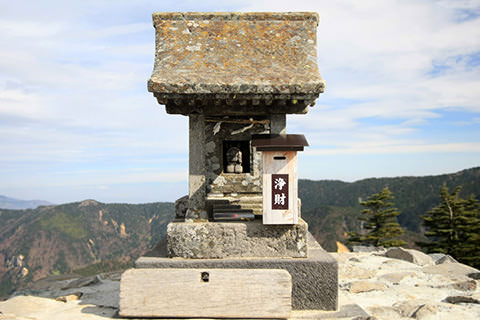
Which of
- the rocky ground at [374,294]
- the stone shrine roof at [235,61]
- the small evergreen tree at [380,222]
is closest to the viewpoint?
the stone shrine roof at [235,61]

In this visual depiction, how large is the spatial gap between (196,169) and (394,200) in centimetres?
6179

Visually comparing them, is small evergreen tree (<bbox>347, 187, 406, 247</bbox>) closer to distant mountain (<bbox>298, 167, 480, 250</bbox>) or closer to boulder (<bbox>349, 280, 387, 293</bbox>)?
boulder (<bbox>349, 280, 387, 293</bbox>)

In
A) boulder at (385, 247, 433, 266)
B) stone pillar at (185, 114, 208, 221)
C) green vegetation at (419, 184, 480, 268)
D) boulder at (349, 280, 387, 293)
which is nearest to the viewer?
stone pillar at (185, 114, 208, 221)

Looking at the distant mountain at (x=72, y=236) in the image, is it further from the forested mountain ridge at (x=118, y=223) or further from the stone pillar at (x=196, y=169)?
the stone pillar at (x=196, y=169)

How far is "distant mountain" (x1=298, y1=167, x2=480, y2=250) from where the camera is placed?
51688 millimetres

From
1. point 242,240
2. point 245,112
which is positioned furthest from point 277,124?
point 242,240

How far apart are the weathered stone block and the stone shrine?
0.06ft

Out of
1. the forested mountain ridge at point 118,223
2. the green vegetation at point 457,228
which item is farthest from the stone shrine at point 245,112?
the forested mountain ridge at point 118,223

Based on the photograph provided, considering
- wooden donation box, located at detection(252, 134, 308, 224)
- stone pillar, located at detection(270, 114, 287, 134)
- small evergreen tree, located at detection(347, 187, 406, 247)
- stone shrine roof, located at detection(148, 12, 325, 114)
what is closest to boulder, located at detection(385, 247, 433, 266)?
wooden donation box, located at detection(252, 134, 308, 224)

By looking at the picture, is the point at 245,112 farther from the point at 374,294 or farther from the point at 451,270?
the point at 451,270

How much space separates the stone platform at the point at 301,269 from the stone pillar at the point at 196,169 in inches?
38.3

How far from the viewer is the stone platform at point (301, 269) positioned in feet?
21.8

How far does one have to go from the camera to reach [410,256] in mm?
11711

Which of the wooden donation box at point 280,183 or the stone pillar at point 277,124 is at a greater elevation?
the stone pillar at point 277,124
